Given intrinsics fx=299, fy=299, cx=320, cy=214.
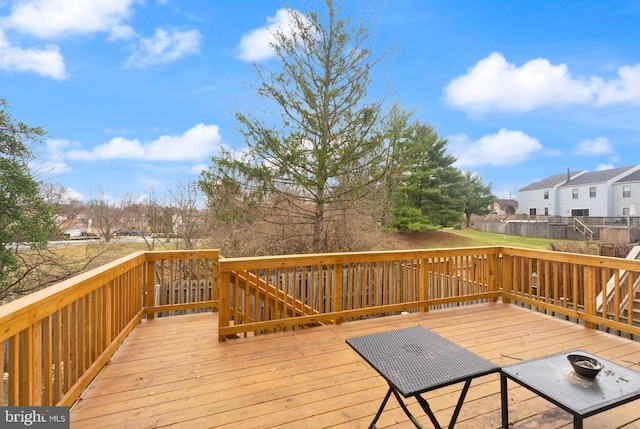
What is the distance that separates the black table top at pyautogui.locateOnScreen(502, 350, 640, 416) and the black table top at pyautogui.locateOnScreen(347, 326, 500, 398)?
25 cm

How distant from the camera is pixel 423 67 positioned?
9336mm

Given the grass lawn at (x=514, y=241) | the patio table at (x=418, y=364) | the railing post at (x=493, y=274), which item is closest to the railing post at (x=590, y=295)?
the railing post at (x=493, y=274)

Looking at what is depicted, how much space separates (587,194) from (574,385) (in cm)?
3292

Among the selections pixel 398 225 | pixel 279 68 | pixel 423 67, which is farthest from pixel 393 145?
pixel 398 225

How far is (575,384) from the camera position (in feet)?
5.55

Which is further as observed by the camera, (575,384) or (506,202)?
(506,202)

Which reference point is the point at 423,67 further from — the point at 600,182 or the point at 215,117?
the point at 600,182

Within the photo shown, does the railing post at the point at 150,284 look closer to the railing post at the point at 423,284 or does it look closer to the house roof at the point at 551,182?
the railing post at the point at 423,284

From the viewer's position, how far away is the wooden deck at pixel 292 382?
2062 mm

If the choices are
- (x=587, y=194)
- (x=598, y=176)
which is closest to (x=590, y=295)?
(x=587, y=194)

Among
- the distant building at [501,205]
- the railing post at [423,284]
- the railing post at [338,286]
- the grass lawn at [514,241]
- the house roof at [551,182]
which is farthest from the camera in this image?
the distant building at [501,205]

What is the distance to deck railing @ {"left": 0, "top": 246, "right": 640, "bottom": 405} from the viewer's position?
1704mm

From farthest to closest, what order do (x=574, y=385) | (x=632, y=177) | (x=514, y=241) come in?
(x=632, y=177) → (x=514, y=241) → (x=574, y=385)

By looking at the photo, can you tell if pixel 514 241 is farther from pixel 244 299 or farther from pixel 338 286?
pixel 244 299
